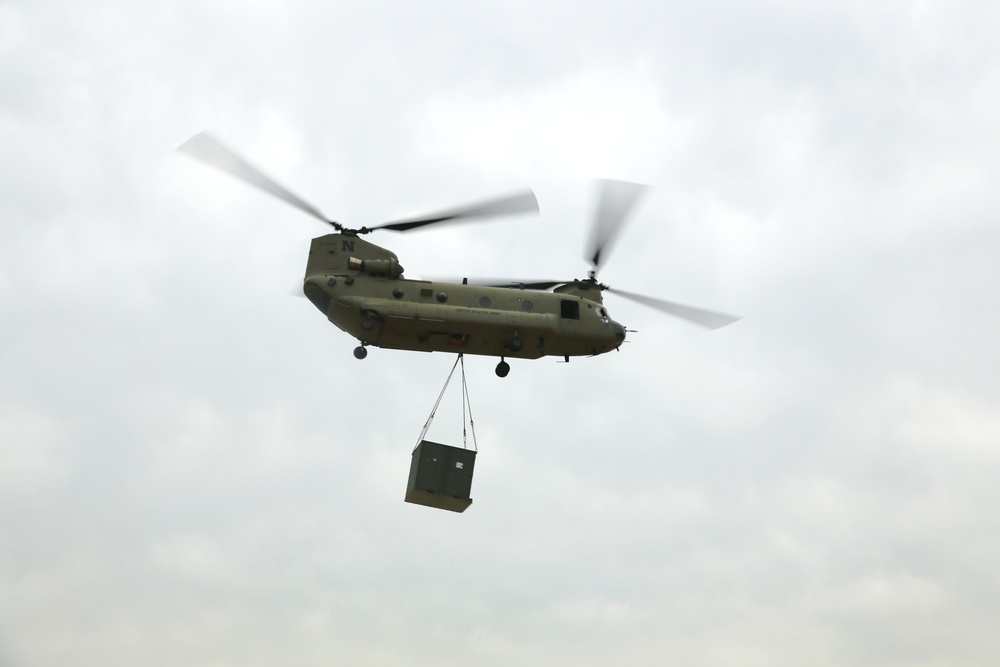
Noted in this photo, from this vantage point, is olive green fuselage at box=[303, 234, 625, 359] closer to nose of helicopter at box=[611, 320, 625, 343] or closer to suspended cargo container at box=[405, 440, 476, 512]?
nose of helicopter at box=[611, 320, 625, 343]

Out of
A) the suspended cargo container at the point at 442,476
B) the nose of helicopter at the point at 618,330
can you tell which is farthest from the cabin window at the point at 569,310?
the suspended cargo container at the point at 442,476

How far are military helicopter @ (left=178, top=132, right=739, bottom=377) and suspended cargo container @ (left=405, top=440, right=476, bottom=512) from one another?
263cm

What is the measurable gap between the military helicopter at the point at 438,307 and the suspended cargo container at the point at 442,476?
263 cm

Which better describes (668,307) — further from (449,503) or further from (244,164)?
(244,164)

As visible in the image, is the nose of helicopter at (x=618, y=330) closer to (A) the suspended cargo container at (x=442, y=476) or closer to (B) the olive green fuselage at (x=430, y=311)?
(B) the olive green fuselage at (x=430, y=311)

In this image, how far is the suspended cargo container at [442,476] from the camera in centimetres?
3112

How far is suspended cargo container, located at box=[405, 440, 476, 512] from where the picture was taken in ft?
102

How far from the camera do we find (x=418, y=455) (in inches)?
1241

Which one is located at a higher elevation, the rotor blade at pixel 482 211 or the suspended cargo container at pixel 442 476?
the rotor blade at pixel 482 211

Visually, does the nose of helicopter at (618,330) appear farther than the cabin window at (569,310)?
Yes

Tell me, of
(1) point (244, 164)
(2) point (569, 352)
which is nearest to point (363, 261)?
(1) point (244, 164)

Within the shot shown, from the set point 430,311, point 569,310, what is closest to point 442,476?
point 430,311

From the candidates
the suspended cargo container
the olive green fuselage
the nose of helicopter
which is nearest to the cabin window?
the olive green fuselage

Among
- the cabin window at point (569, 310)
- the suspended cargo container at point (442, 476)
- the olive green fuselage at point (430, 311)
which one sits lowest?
the suspended cargo container at point (442, 476)
